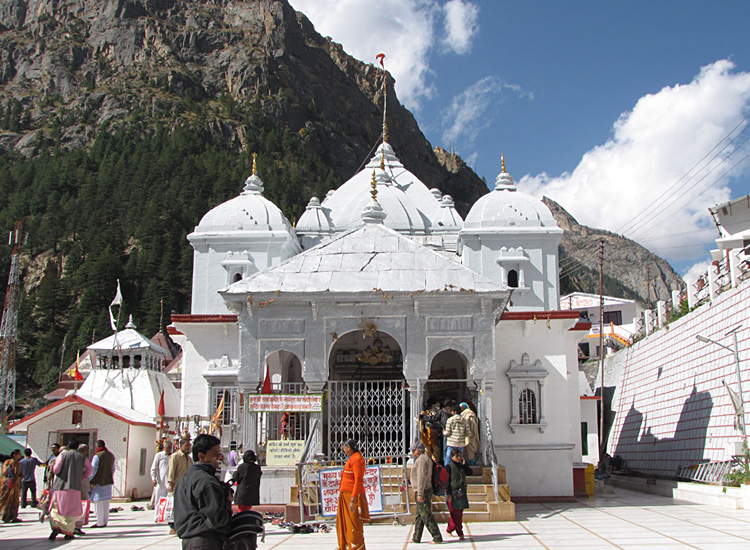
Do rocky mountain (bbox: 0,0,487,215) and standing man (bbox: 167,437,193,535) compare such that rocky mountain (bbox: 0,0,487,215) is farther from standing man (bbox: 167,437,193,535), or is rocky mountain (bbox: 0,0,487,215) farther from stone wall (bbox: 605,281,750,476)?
standing man (bbox: 167,437,193,535)

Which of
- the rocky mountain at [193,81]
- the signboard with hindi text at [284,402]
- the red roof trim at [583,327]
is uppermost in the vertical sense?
the rocky mountain at [193,81]

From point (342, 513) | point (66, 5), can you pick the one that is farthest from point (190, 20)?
point (342, 513)

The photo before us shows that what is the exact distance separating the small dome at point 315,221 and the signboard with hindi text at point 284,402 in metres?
12.6

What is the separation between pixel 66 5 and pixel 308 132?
161 ft

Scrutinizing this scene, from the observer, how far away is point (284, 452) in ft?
45.3

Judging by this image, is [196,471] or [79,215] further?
[79,215]

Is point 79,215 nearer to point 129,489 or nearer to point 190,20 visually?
point 190,20

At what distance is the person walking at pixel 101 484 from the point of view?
13.0 m

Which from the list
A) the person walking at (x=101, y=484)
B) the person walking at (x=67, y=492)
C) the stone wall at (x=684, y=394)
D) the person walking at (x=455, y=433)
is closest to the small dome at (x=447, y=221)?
the stone wall at (x=684, y=394)

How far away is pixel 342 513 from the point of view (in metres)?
9.40

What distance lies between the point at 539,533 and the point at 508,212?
47.7 feet

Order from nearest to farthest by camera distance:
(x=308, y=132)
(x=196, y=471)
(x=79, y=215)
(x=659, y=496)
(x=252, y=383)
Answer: (x=196, y=471) < (x=252, y=383) < (x=659, y=496) < (x=79, y=215) < (x=308, y=132)

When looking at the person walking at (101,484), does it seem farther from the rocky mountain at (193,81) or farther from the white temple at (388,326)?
the rocky mountain at (193,81)

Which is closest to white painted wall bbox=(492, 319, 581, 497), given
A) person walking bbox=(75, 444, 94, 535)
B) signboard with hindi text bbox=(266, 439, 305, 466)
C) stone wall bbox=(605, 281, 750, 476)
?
stone wall bbox=(605, 281, 750, 476)
